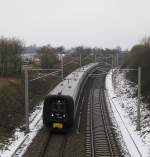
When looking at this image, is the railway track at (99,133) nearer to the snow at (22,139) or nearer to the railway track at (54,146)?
the railway track at (54,146)

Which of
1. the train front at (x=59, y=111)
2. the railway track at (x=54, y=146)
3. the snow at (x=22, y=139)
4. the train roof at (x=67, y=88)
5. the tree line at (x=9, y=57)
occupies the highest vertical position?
the tree line at (x=9, y=57)

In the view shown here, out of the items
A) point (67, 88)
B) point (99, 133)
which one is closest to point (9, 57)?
point (67, 88)

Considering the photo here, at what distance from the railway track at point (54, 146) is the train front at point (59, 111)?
729 mm

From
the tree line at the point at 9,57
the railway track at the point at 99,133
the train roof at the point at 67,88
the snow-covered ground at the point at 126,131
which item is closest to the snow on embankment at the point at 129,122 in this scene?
the snow-covered ground at the point at 126,131

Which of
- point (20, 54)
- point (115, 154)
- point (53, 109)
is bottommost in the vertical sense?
point (115, 154)

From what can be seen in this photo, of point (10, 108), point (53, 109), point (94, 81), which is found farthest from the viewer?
point (94, 81)

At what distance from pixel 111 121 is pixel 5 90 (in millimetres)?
12625

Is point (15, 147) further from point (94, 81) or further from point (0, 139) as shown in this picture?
point (94, 81)

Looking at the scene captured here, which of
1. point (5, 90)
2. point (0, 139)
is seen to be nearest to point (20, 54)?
point (5, 90)

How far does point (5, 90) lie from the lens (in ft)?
110

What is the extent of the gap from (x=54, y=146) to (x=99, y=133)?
177 inches

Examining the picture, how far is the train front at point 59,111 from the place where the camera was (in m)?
22.4

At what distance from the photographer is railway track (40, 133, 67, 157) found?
1902cm

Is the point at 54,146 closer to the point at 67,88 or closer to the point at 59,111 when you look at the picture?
the point at 59,111
